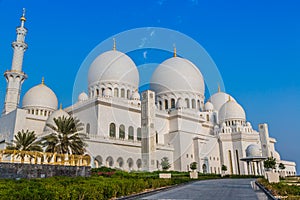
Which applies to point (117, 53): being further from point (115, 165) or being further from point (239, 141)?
point (239, 141)

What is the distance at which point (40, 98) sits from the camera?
38500mm

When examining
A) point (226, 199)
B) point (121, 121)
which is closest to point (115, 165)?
point (121, 121)

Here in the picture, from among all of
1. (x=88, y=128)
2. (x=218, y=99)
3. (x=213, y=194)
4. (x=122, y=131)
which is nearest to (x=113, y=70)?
(x=122, y=131)

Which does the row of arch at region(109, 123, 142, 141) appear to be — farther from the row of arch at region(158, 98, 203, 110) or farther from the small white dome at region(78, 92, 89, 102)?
the row of arch at region(158, 98, 203, 110)

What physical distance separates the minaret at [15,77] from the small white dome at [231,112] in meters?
33.2

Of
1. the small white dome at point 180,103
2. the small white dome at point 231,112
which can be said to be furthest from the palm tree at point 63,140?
the small white dome at point 231,112

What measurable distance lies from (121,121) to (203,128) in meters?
16.9

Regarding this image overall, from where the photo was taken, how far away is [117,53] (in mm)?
43625

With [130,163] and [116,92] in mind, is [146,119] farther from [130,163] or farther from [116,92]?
[116,92]

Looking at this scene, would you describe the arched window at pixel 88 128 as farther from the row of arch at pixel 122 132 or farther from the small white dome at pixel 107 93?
the small white dome at pixel 107 93

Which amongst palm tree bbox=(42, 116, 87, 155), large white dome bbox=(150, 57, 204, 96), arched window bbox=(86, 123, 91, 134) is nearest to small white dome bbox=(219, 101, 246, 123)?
large white dome bbox=(150, 57, 204, 96)

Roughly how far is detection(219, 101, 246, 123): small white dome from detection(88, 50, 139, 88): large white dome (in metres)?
17.1

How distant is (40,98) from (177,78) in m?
22.2

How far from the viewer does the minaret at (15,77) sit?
113 ft
